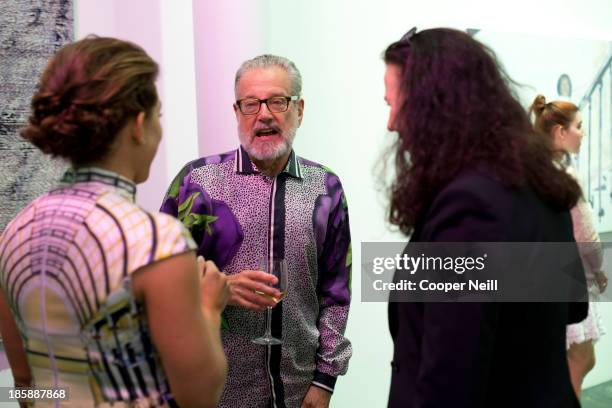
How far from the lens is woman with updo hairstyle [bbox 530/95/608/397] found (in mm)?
2605

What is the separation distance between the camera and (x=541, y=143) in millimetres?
1254

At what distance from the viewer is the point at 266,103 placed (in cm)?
205

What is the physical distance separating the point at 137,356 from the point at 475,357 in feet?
1.98

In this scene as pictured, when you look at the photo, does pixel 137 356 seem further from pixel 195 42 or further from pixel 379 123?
pixel 379 123

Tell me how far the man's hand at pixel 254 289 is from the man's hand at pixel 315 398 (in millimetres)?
450

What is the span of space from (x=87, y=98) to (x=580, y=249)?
7.26 ft

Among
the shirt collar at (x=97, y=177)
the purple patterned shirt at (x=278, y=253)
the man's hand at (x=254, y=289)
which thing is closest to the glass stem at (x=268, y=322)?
the purple patterned shirt at (x=278, y=253)

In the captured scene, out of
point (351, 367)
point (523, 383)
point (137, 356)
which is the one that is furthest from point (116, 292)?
point (351, 367)

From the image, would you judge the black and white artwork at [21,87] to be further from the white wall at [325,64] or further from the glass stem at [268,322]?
the glass stem at [268,322]

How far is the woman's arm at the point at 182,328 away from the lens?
1.04 metres

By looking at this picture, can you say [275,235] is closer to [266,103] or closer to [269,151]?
[269,151]

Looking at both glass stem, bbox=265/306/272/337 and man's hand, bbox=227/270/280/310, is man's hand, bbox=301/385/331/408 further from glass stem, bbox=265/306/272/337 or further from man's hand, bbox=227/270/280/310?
man's hand, bbox=227/270/280/310

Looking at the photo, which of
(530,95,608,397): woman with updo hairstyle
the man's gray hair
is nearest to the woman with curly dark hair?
the man's gray hair

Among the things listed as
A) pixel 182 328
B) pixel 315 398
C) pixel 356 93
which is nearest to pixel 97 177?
pixel 182 328
